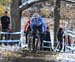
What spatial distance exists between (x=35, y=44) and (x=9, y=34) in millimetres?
2235

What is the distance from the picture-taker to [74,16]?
23.9 m

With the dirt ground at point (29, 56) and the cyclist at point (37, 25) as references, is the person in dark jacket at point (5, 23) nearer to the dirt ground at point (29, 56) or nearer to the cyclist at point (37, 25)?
the cyclist at point (37, 25)

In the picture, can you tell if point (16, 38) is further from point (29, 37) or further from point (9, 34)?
point (29, 37)

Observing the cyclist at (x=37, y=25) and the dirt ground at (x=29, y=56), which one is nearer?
the dirt ground at (x=29, y=56)

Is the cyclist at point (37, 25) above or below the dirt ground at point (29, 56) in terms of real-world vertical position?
above

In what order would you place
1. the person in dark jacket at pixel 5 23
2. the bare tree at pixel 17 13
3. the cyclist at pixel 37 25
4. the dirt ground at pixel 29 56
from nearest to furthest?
1. the dirt ground at pixel 29 56
2. the cyclist at pixel 37 25
3. the person in dark jacket at pixel 5 23
4. the bare tree at pixel 17 13

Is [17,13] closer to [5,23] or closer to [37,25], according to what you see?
[5,23]

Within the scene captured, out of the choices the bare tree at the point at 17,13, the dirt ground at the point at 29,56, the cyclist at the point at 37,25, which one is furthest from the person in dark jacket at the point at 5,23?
the bare tree at the point at 17,13

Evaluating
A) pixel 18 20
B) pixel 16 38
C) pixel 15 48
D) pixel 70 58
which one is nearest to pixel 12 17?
pixel 18 20

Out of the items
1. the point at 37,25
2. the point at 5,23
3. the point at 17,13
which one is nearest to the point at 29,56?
the point at 37,25

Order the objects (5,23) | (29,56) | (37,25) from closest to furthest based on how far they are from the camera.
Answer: (29,56), (37,25), (5,23)

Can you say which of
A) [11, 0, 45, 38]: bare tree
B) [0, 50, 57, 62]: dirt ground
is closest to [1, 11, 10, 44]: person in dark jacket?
[0, 50, 57, 62]: dirt ground

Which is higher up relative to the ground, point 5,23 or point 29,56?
point 5,23

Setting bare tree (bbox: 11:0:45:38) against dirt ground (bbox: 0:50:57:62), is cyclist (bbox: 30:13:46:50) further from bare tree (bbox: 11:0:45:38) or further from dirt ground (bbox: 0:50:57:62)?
bare tree (bbox: 11:0:45:38)
